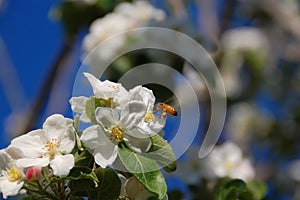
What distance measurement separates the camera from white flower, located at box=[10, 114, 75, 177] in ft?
3.72

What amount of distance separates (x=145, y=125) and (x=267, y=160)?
3595mm

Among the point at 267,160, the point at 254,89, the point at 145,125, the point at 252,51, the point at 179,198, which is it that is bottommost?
the point at 267,160

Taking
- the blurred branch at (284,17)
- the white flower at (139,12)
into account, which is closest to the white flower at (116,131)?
the white flower at (139,12)

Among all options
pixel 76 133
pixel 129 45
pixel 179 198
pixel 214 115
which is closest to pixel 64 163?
pixel 76 133

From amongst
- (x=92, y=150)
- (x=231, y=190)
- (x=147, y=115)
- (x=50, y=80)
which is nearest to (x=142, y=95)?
(x=147, y=115)

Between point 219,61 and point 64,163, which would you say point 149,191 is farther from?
point 219,61

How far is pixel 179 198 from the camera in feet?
5.00

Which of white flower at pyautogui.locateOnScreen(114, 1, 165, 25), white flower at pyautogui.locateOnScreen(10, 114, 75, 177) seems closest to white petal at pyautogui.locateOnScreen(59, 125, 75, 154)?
white flower at pyautogui.locateOnScreen(10, 114, 75, 177)

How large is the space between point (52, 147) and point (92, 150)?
3.2 inches

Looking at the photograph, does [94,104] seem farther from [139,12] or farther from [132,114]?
Result: [139,12]

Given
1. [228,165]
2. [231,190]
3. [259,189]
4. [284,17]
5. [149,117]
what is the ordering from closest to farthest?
[149,117], [231,190], [259,189], [228,165], [284,17]

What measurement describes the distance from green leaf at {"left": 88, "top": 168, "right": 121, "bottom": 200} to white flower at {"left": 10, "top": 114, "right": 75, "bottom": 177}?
77 millimetres

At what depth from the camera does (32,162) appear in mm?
1139

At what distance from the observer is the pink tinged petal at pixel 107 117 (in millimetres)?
1145
